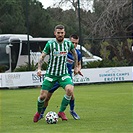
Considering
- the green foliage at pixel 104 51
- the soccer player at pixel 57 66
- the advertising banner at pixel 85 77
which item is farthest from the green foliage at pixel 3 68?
the soccer player at pixel 57 66

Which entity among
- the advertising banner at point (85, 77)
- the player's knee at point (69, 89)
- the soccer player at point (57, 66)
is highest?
the soccer player at point (57, 66)

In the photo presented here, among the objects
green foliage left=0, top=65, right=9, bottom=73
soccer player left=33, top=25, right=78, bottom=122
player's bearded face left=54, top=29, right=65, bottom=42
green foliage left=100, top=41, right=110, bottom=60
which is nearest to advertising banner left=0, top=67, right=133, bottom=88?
green foliage left=0, top=65, right=9, bottom=73

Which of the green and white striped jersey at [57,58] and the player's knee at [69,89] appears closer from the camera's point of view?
the player's knee at [69,89]

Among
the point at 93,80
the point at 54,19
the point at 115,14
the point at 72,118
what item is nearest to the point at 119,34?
the point at 115,14

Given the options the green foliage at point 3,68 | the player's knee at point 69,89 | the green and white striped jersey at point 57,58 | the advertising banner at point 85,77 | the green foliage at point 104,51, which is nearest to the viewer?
the player's knee at point 69,89

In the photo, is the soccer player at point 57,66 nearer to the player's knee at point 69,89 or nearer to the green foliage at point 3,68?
the player's knee at point 69,89

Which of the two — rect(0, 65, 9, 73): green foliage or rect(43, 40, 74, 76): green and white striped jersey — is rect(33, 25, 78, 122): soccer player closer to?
rect(43, 40, 74, 76): green and white striped jersey

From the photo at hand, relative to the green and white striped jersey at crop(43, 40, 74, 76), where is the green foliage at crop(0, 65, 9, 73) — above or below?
below

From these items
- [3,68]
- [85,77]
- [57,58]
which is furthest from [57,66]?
[3,68]

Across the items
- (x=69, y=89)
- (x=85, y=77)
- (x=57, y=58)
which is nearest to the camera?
(x=69, y=89)

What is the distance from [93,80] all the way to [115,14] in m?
10.9

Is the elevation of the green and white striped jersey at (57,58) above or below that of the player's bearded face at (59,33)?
below

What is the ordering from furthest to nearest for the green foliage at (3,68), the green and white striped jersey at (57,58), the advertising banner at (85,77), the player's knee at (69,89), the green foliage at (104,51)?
the green foliage at (104,51) < the green foliage at (3,68) < the advertising banner at (85,77) < the green and white striped jersey at (57,58) < the player's knee at (69,89)

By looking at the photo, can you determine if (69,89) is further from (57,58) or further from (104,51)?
(104,51)
